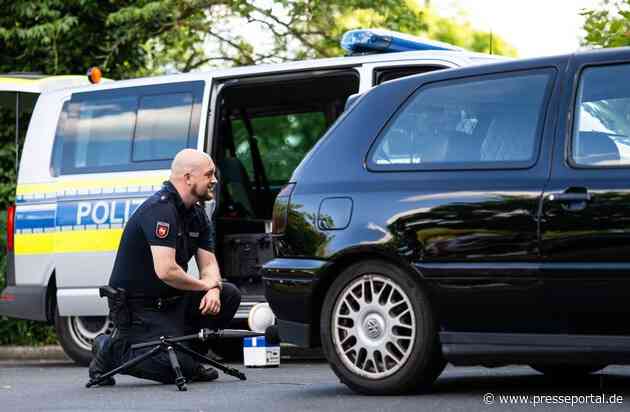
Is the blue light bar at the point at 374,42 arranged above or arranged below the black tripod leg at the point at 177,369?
above

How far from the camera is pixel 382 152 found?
26.1ft

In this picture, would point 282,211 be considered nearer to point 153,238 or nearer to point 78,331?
point 153,238

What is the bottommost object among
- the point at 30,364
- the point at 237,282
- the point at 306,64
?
the point at 30,364

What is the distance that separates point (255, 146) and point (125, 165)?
1677 millimetres

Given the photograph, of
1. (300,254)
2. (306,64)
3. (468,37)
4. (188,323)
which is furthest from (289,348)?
(468,37)

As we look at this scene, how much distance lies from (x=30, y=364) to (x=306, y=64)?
3766 millimetres

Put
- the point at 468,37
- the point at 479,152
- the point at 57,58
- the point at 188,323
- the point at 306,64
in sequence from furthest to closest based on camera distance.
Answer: the point at 468,37
the point at 57,58
the point at 306,64
the point at 188,323
the point at 479,152

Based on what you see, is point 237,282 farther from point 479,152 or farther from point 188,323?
point 479,152

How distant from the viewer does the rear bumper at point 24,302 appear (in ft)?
40.7

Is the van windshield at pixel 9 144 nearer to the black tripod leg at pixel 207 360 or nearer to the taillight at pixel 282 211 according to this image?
the black tripod leg at pixel 207 360

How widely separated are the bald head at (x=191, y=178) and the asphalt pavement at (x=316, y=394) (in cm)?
107

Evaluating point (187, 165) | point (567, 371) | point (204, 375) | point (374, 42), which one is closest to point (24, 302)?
point (374, 42)

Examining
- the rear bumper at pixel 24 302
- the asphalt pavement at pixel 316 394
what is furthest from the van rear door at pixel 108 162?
the asphalt pavement at pixel 316 394

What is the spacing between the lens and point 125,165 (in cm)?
1196
